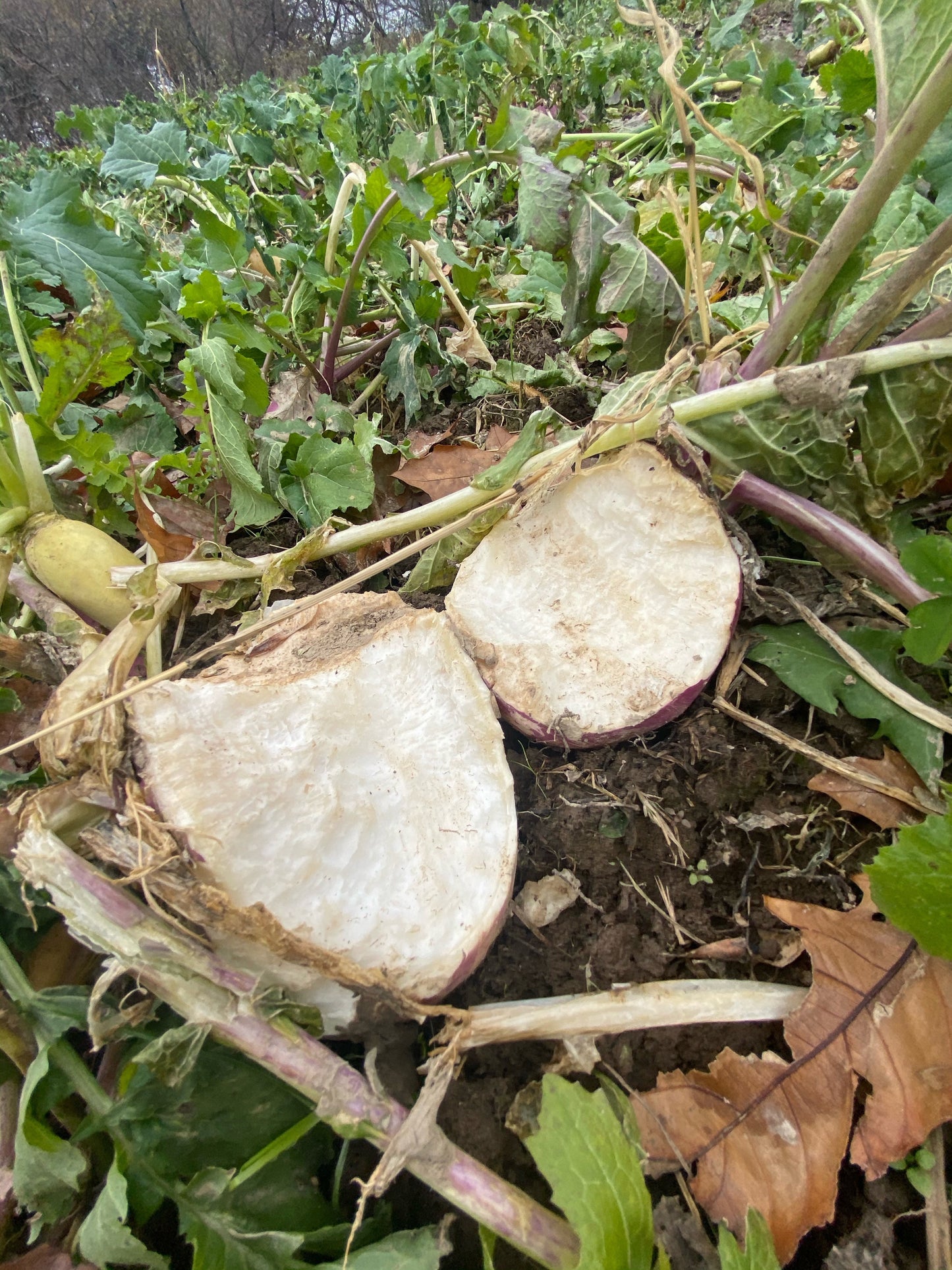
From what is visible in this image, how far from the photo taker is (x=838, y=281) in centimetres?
139

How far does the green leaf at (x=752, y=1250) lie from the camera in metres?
0.82

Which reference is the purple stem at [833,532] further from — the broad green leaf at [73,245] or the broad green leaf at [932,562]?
the broad green leaf at [73,245]

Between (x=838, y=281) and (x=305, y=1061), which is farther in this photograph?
(x=838, y=281)

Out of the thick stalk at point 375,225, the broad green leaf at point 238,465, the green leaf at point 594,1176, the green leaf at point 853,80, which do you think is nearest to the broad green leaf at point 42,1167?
the green leaf at point 594,1176

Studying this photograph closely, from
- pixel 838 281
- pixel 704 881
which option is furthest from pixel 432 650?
pixel 838 281

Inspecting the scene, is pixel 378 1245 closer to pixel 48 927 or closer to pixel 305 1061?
pixel 305 1061

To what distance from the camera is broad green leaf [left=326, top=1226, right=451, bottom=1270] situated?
920 millimetres

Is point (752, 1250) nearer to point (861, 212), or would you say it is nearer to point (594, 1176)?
point (594, 1176)

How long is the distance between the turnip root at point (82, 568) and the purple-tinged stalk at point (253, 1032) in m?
0.60

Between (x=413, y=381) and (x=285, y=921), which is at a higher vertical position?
(x=413, y=381)

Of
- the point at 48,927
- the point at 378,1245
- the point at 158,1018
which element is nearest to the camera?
the point at 378,1245

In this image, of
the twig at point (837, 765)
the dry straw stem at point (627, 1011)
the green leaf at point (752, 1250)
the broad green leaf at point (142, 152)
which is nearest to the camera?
the green leaf at point (752, 1250)

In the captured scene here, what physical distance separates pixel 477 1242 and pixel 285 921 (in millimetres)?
533

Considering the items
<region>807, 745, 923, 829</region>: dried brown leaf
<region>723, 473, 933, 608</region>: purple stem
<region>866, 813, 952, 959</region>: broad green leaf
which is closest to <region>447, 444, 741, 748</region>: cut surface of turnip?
<region>723, 473, 933, 608</region>: purple stem
